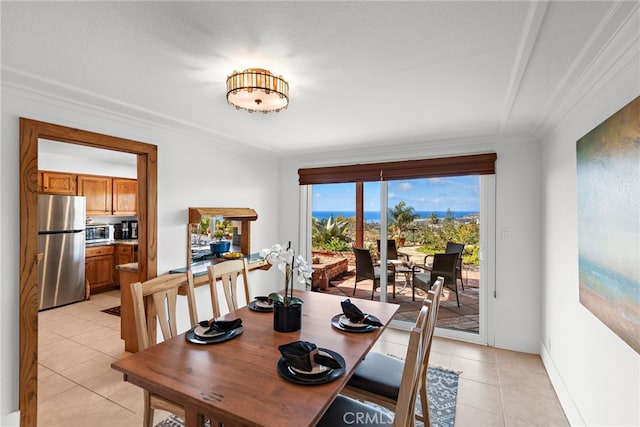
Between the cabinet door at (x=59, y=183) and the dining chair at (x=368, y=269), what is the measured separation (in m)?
4.72

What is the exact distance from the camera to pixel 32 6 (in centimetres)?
128

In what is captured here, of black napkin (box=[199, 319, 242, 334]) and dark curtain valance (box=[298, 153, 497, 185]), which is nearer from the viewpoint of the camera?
black napkin (box=[199, 319, 242, 334])

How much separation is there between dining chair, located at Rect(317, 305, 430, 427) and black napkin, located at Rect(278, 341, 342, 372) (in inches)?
11.4

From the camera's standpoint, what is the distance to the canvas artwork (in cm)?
136

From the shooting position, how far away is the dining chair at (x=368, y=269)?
4117mm

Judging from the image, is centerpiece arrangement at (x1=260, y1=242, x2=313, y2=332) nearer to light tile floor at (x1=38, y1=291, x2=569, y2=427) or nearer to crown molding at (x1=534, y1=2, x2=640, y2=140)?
light tile floor at (x1=38, y1=291, x2=569, y2=427)

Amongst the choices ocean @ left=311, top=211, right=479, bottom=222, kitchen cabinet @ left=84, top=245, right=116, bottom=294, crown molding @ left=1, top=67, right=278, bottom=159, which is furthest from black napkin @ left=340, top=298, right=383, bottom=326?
A: kitchen cabinet @ left=84, top=245, right=116, bottom=294

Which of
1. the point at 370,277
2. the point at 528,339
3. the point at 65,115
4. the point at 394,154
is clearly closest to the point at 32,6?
the point at 65,115

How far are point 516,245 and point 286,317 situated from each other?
277cm

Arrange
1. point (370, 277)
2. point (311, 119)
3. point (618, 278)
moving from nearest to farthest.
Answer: point (618, 278) → point (311, 119) → point (370, 277)

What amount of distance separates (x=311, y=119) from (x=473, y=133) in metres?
1.78

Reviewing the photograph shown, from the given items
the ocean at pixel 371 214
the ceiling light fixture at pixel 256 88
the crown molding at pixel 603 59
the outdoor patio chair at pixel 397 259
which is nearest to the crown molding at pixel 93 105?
the ceiling light fixture at pixel 256 88

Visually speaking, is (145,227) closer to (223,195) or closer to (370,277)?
(223,195)

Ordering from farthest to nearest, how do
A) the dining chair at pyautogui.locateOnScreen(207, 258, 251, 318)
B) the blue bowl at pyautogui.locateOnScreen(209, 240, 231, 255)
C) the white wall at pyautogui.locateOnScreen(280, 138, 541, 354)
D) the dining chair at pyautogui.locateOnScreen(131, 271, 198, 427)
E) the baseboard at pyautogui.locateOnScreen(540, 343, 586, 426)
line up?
the blue bowl at pyautogui.locateOnScreen(209, 240, 231, 255) → the white wall at pyautogui.locateOnScreen(280, 138, 541, 354) → the dining chair at pyautogui.locateOnScreen(207, 258, 251, 318) → the baseboard at pyautogui.locateOnScreen(540, 343, 586, 426) → the dining chair at pyautogui.locateOnScreen(131, 271, 198, 427)
